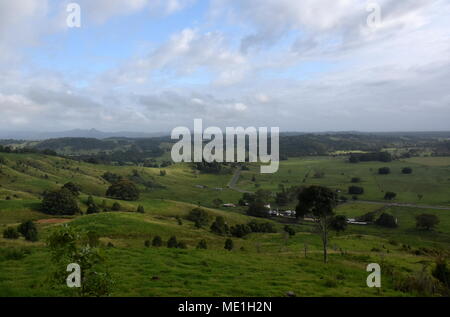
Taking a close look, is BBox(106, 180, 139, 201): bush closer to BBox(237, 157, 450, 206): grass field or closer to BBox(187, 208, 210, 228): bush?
BBox(187, 208, 210, 228): bush

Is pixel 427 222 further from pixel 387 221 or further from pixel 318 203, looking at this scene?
pixel 318 203

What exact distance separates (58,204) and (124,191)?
40954 mm

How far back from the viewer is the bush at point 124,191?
371ft

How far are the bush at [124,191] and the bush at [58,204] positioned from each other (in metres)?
37.2

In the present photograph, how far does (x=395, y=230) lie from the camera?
93625mm

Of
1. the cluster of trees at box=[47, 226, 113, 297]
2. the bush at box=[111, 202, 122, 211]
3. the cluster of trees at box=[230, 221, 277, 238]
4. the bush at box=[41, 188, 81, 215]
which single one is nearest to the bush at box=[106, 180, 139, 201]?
the bush at box=[111, 202, 122, 211]

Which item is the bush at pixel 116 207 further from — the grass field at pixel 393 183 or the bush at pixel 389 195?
the bush at pixel 389 195

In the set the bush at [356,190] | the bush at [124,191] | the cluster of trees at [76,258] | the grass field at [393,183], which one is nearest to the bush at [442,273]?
the cluster of trees at [76,258]

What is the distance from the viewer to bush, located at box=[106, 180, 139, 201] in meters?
113

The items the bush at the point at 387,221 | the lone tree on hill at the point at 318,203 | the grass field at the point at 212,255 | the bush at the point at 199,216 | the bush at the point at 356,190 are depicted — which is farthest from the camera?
the bush at the point at 356,190

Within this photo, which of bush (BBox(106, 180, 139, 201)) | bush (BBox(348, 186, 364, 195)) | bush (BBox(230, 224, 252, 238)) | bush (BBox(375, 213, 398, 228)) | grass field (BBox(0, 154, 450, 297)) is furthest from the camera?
bush (BBox(348, 186, 364, 195))

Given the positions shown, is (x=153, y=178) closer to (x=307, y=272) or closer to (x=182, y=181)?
(x=182, y=181)

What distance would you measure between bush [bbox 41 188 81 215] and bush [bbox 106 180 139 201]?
37.2 m
